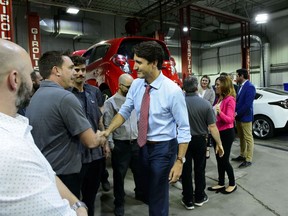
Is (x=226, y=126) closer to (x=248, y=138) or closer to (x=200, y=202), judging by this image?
(x=200, y=202)

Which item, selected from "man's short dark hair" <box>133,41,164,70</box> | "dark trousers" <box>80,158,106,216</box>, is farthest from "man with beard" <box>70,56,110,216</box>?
"man's short dark hair" <box>133,41,164,70</box>

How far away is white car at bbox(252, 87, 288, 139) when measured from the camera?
6141 mm

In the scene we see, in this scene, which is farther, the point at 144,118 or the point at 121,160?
the point at 121,160

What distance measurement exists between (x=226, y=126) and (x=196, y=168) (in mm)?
753

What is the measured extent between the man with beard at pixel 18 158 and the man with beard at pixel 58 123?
79cm

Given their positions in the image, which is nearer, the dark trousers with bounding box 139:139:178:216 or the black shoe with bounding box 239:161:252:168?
the dark trousers with bounding box 139:139:178:216

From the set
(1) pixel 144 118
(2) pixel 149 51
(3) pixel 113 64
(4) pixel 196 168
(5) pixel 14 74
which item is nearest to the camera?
(5) pixel 14 74

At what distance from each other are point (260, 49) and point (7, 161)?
14856mm

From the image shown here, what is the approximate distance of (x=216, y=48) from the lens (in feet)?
53.3

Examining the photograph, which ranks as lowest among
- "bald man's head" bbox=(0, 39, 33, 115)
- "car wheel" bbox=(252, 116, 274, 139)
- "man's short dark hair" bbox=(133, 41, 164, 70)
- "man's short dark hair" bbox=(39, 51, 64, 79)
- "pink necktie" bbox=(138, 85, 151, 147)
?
"car wheel" bbox=(252, 116, 274, 139)

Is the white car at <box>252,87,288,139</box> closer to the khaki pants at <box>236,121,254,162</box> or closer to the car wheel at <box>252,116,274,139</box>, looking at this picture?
the car wheel at <box>252,116,274,139</box>

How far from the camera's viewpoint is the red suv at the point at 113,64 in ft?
15.4

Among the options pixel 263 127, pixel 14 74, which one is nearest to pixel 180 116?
pixel 14 74

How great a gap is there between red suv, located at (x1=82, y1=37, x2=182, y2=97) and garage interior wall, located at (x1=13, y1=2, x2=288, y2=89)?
5.81 m
